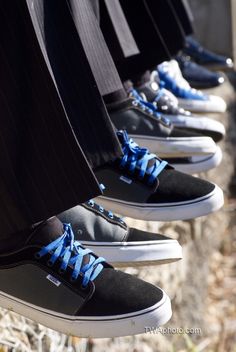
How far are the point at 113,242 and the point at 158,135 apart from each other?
0.47m

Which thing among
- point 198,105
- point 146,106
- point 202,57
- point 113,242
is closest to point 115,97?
point 146,106

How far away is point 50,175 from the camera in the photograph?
1425mm

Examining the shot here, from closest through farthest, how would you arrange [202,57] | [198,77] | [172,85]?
[172,85] → [198,77] → [202,57]

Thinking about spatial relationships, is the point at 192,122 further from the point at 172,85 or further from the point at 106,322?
the point at 106,322

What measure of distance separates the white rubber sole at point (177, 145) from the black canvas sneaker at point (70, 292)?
556 mm

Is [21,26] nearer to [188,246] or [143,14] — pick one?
[143,14]

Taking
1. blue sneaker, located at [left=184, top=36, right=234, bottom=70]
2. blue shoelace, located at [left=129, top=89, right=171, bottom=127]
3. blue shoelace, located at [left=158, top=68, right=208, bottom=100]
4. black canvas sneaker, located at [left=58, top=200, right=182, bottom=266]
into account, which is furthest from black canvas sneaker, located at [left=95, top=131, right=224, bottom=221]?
blue sneaker, located at [left=184, top=36, right=234, bottom=70]

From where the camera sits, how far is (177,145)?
6.61ft

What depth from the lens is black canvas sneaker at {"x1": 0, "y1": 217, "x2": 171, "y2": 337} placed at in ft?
4.86

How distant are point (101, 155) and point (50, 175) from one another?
0.17 m

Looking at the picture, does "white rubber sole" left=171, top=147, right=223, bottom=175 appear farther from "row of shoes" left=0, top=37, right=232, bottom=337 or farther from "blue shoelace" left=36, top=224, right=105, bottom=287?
"blue shoelace" left=36, top=224, right=105, bottom=287

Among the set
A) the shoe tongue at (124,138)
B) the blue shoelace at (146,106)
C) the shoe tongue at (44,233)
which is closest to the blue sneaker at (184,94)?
the blue shoelace at (146,106)

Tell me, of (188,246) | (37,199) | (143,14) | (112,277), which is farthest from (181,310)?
(37,199)

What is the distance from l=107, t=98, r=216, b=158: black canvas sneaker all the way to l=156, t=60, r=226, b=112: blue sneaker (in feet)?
1.43
